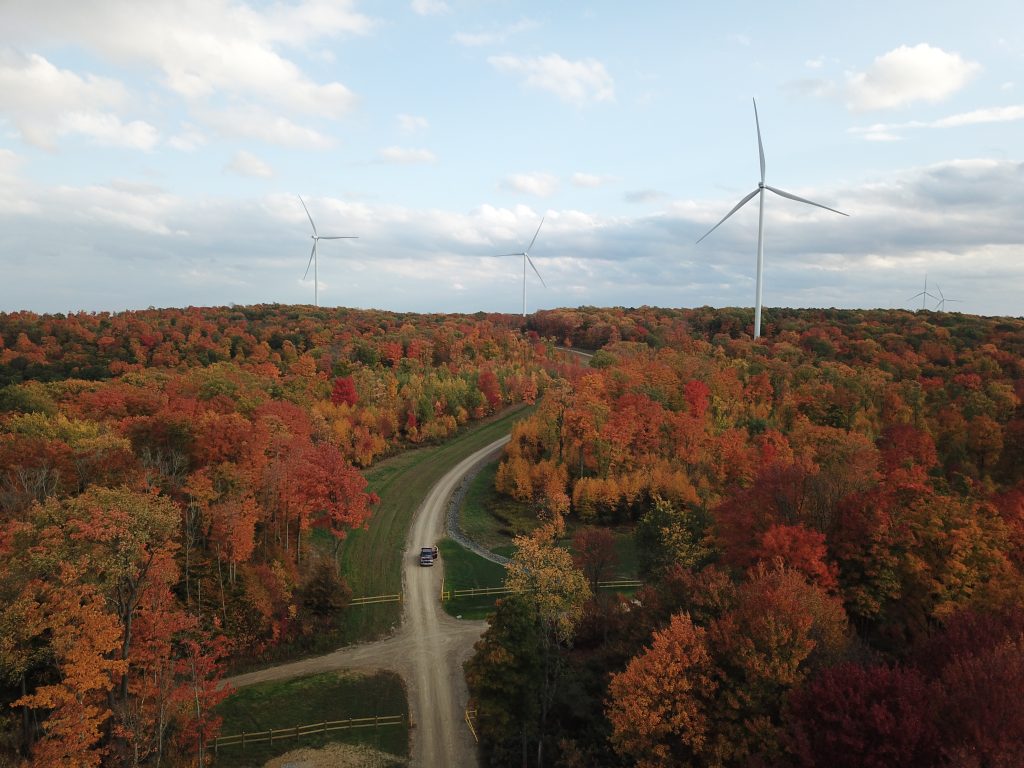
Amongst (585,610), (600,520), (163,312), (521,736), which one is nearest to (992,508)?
(585,610)

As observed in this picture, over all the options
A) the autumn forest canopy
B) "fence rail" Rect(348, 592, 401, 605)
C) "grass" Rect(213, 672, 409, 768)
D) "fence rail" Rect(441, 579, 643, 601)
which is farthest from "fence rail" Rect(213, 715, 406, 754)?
"fence rail" Rect(441, 579, 643, 601)

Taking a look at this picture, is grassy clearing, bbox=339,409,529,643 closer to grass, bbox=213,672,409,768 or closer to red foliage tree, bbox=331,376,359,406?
grass, bbox=213,672,409,768

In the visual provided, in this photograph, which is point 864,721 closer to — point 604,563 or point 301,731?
point 604,563

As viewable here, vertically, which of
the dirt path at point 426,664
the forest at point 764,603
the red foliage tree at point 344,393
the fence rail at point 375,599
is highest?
the red foliage tree at point 344,393

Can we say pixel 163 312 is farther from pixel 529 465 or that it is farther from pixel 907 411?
pixel 907 411

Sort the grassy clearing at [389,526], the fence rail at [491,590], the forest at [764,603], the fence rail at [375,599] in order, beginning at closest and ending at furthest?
1. the forest at [764,603]
2. the grassy clearing at [389,526]
3. the fence rail at [375,599]
4. the fence rail at [491,590]

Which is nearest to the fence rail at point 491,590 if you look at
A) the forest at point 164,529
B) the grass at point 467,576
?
the grass at point 467,576

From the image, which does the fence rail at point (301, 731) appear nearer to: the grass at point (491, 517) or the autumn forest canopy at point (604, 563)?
the autumn forest canopy at point (604, 563)
